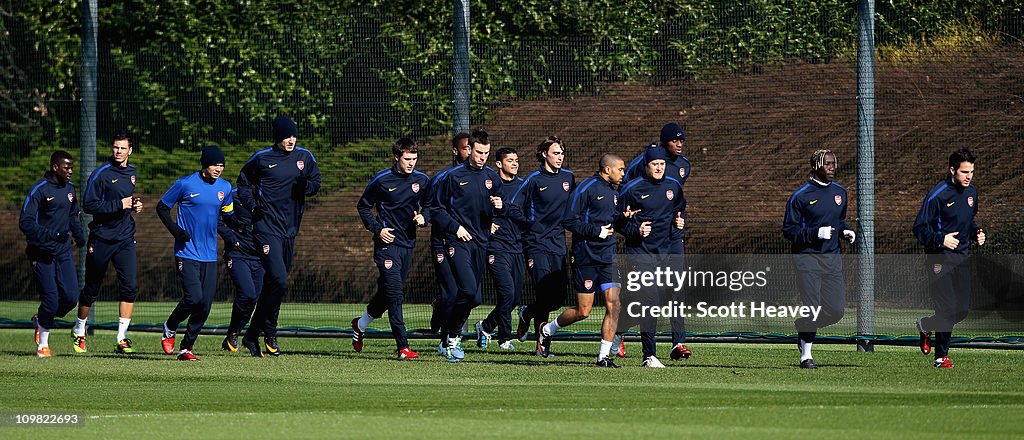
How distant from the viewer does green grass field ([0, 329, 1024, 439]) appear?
9227 mm

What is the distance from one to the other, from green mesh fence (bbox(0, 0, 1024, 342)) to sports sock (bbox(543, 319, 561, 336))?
293 cm

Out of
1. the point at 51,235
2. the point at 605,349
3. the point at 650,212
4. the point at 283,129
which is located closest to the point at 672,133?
the point at 650,212

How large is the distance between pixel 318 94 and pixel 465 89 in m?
2.53

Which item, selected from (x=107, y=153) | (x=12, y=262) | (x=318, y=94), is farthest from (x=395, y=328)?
(x=12, y=262)

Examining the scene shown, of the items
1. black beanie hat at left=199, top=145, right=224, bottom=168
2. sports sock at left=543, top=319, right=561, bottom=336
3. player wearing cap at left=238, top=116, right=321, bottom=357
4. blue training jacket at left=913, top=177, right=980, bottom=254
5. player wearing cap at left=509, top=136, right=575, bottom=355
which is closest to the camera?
blue training jacket at left=913, top=177, right=980, bottom=254

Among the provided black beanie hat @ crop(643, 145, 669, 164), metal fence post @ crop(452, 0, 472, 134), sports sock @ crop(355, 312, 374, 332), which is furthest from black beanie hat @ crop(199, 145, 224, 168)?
black beanie hat @ crop(643, 145, 669, 164)

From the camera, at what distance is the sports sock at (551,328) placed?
1486cm

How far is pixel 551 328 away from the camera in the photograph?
14938 mm

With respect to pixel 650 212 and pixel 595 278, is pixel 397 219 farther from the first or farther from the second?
pixel 650 212

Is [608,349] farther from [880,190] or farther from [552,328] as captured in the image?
[880,190]

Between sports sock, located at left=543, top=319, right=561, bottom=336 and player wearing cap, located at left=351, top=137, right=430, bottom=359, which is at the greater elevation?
player wearing cap, located at left=351, top=137, right=430, bottom=359

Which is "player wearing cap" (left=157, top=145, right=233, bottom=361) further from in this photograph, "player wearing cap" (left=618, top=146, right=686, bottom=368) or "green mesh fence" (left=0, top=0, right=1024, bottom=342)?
"player wearing cap" (left=618, top=146, right=686, bottom=368)

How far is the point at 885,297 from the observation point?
55.5ft

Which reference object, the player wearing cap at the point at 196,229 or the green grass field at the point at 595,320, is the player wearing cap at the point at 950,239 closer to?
the green grass field at the point at 595,320
